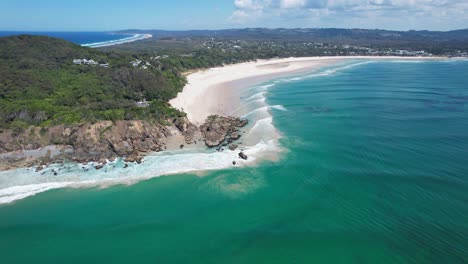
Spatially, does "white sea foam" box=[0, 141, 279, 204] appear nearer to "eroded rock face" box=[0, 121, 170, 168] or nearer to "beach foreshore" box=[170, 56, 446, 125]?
"eroded rock face" box=[0, 121, 170, 168]

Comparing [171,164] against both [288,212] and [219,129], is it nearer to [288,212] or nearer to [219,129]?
[219,129]

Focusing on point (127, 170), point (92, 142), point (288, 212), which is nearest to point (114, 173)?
point (127, 170)

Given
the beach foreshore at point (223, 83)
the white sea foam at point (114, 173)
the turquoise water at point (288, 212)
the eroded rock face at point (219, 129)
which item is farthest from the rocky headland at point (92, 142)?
the beach foreshore at point (223, 83)

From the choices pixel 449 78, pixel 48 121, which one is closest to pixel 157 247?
pixel 48 121

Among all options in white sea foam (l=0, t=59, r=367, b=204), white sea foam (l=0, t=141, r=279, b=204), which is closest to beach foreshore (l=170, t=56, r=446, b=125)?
white sea foam (l=0, t=59, r=367, b=204)

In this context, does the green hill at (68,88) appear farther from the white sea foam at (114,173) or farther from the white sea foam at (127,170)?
the white sea foam at (114,173)

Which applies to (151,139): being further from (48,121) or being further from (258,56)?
(258,56)
